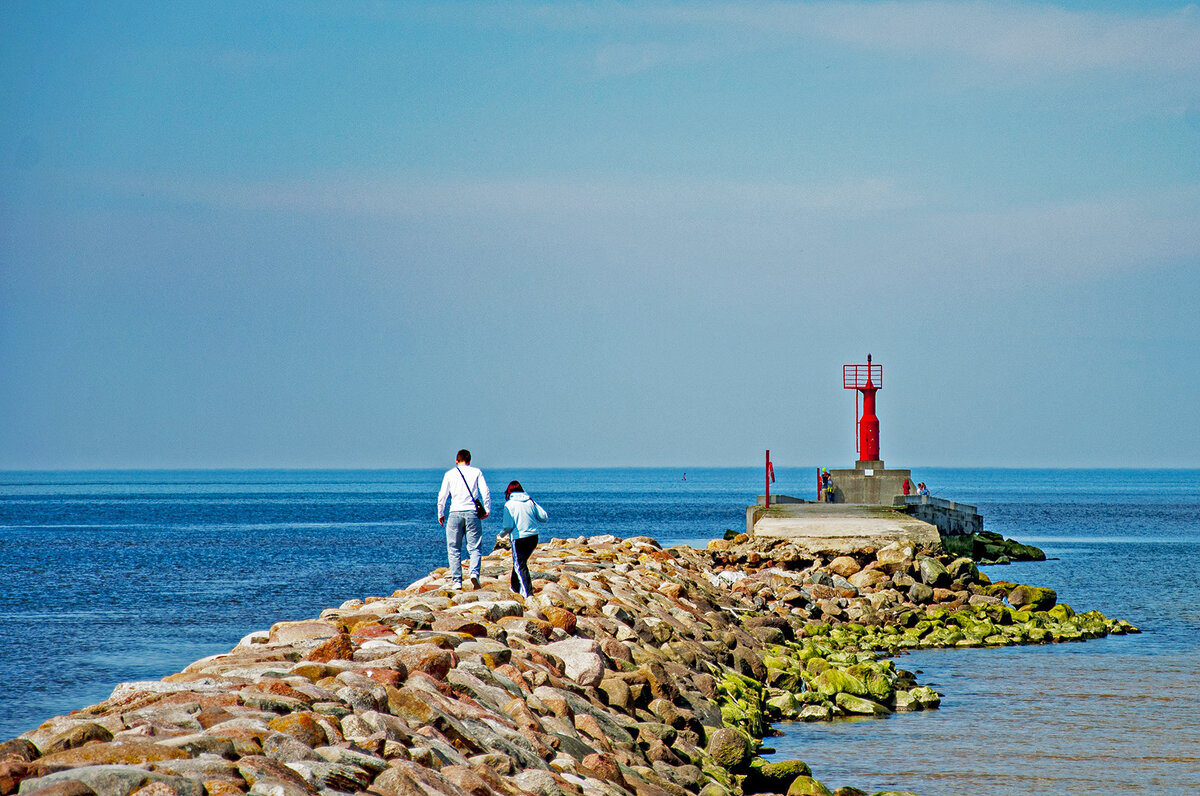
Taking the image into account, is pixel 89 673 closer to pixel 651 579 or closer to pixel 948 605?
pixel 651 579

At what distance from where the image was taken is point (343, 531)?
195ft

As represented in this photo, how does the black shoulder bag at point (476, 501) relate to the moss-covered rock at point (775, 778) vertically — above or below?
above

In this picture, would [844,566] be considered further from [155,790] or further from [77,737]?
[155,790]

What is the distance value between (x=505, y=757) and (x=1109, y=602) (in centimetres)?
2408

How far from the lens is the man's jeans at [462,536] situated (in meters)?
13.5

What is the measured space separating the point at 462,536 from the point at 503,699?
485 centimetres

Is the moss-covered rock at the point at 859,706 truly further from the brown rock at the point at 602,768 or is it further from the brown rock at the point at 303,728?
the brown rock at the point at 303,728

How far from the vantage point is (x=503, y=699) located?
372 inches

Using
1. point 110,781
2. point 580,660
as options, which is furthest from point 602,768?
point 110,781

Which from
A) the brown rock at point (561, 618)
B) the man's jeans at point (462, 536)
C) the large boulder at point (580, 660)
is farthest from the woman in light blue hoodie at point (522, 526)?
the large boulder at point (580, 660)

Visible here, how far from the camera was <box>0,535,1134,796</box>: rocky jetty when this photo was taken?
21.9 feet

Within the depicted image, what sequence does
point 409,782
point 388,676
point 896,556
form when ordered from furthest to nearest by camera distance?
point 896,556, point 388,676, point 409,782

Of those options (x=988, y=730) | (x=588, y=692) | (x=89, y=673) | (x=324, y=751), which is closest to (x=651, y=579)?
(x=988, y=730)

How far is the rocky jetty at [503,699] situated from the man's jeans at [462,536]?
39 cm
